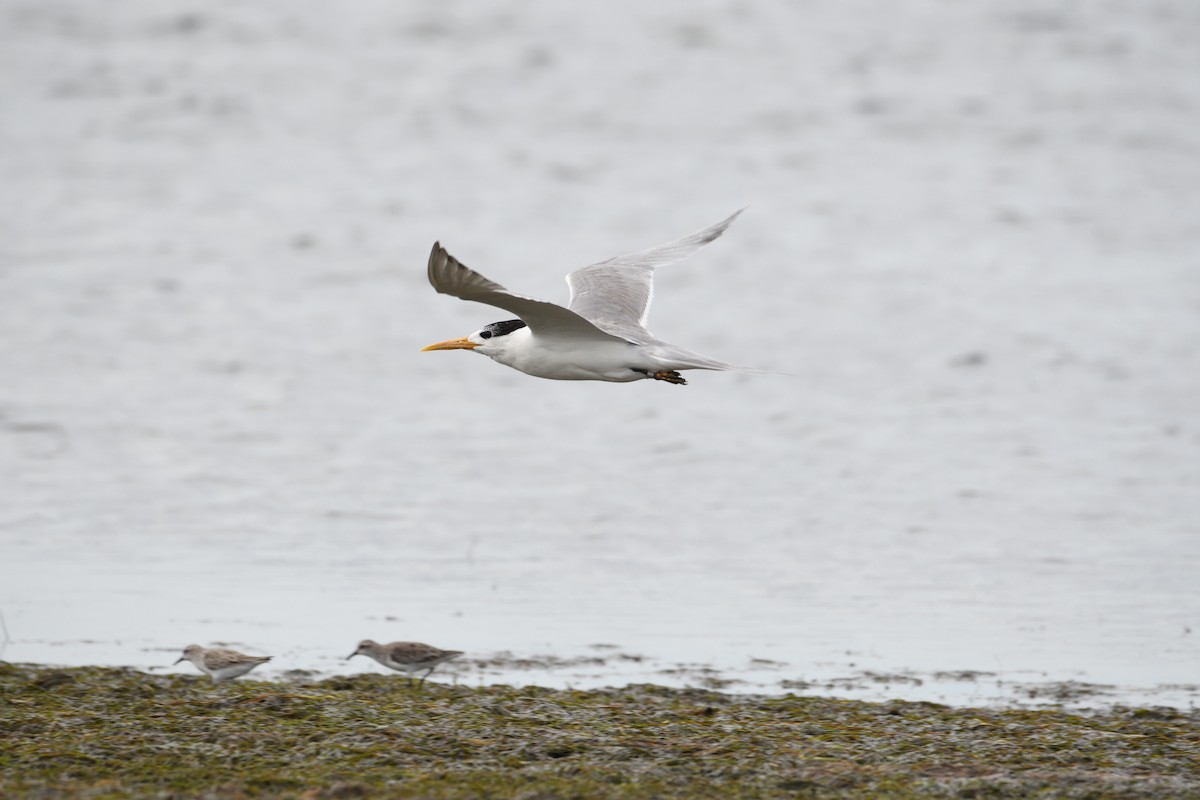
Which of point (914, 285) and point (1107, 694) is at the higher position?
point (914, 285)

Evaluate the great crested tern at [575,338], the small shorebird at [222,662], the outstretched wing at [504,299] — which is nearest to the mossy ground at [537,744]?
the small shorebird at [222,662]

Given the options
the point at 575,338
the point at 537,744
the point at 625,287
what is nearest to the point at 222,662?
the point at 537,744

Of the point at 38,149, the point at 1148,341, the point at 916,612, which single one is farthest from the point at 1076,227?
the point at 38,149

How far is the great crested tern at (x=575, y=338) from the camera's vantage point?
29.9ft

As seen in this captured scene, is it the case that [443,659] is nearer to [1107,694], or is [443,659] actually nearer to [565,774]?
[565,774]

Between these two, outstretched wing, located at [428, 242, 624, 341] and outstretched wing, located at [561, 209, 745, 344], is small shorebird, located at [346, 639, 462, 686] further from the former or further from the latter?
outstretched wing, located at [561, 209, 745, 344]

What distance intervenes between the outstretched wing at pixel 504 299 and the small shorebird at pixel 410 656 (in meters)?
1.94

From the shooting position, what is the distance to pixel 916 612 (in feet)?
37.7

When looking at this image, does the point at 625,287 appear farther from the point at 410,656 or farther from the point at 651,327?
the point at 651,327

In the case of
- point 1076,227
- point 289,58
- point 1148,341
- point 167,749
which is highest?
point 289,58

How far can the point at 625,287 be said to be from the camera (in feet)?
38.8

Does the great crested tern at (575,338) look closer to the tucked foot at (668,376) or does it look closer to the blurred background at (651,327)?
the tucked foot at (668,376)

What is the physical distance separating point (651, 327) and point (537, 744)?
1277 cm

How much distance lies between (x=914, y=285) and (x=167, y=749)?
652 inches
